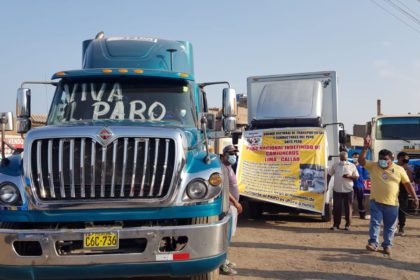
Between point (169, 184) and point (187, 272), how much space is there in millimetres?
826

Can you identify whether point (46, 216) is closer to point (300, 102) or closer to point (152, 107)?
point (152, 107)

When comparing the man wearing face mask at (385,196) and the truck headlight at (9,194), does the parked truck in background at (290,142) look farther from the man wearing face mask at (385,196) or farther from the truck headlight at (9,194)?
the truck headlight at (9,194)

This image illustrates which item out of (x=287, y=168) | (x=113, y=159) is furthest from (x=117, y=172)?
(x=287, y=168)

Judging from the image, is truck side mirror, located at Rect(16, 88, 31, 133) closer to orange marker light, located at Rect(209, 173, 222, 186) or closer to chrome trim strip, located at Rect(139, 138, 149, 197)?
chrome trim strip, located at Rect(139, 138, 149, 197)

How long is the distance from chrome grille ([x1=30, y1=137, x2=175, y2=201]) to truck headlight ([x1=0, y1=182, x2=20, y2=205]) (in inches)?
7.3

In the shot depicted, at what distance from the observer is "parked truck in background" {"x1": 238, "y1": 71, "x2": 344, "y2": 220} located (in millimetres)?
10008

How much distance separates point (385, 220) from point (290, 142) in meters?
3.46

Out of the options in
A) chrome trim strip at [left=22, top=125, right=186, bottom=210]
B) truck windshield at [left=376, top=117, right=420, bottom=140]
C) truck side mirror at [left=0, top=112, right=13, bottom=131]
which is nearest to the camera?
chrome trim strip at [left=22, top=125, right=186, bottom=210]

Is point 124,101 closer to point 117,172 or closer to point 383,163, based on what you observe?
point 117,172

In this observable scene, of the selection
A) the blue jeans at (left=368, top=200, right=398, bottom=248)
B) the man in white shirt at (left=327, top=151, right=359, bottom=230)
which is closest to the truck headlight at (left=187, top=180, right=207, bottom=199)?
the blue jeans at (left=368, top=200, right=398, bottom=248)

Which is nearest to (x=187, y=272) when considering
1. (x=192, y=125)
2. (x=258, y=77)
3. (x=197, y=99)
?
(x=192, y=125)

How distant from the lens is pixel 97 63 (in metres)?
7.59

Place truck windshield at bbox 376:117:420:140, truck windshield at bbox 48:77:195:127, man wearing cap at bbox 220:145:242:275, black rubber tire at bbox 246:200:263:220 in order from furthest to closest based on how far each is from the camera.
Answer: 1. truck windshield at bbox 376:117:420:140
2. black rubber tire at bbox 246:200:263:220
3. man wearing cap at bbox 220:145:242:275
4. truck windshield at bbox 48:77:195:127

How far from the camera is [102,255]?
4.18 metres
